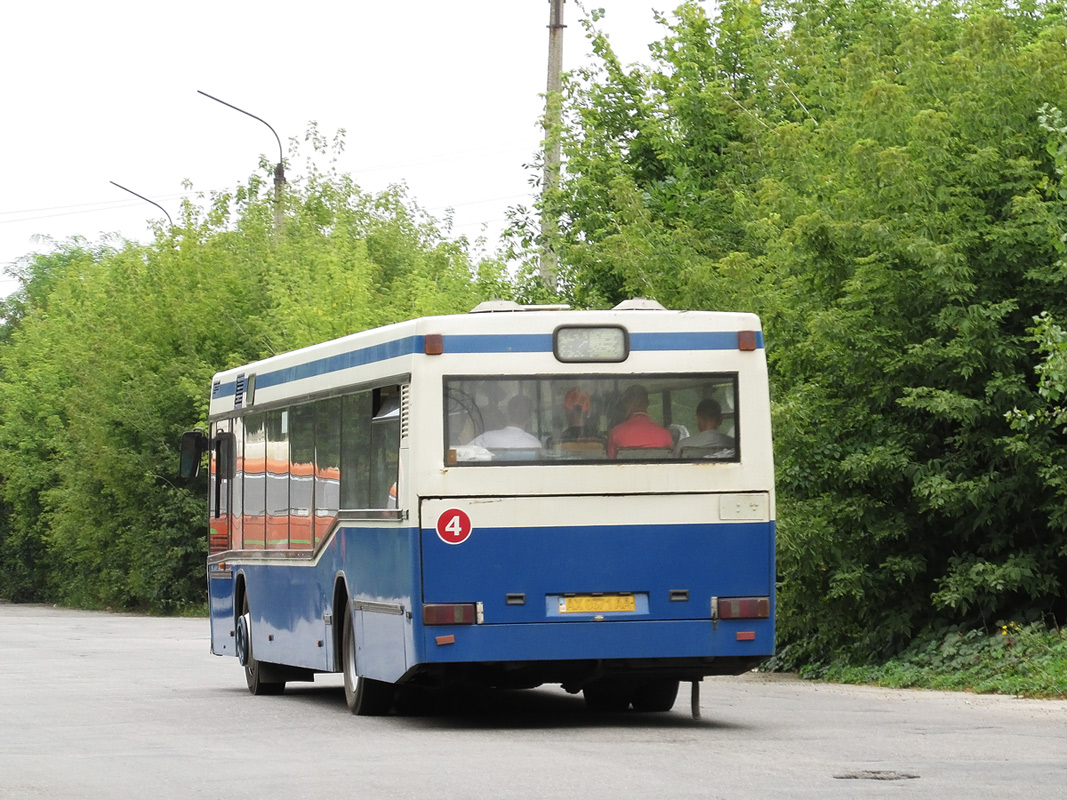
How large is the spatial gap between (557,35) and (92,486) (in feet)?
83.9

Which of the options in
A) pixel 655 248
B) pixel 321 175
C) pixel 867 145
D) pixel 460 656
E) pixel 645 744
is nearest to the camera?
pixel 645 744

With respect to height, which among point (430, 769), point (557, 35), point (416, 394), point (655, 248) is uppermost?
point (557, 35)

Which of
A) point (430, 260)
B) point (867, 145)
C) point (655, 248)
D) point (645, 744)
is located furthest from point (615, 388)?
point (430, 260)

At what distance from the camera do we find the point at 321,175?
55.0 metres

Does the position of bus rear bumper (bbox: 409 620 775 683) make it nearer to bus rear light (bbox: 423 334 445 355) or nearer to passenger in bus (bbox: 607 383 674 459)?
passenger in bus (bbox: 607 383 674 459)

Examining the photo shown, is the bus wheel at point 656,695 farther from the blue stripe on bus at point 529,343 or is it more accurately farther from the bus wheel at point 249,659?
the bus wheel at point 249,659

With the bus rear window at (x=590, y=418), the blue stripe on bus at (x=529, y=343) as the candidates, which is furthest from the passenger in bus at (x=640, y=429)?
the blue stripe on bus at (x=529, y=343)

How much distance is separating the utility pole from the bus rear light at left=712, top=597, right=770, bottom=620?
1698 centimetres

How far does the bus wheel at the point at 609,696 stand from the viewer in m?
16.1

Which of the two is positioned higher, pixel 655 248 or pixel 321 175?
pixel 321 175

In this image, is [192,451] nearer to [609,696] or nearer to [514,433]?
[609,696]

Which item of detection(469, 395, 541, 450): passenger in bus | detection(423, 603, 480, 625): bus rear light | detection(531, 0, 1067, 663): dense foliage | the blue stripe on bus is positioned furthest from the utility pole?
detection(423, 603, 480, 625): bus rear light

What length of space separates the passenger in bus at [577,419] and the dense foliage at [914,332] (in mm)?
6011

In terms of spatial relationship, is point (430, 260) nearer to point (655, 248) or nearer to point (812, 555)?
point (655, 248)
